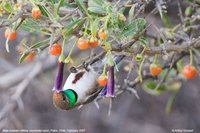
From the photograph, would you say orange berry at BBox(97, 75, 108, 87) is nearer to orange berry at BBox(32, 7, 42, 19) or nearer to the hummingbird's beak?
the hummingbird's beak

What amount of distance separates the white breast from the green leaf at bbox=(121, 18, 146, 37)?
0.55ft

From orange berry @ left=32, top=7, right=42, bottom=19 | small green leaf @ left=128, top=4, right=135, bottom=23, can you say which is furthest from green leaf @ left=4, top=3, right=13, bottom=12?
small green leaf @ left=128, top=4, right=135, bottom=23

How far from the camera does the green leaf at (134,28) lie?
4.13ft

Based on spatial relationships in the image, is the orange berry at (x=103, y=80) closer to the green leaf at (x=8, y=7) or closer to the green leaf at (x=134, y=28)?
the green leaf at (x=134, y=28)

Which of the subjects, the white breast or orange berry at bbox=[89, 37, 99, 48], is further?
the white breast

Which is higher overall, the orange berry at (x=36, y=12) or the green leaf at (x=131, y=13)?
the orange berry at (x=36, y=12)

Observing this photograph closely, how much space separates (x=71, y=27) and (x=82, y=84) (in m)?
0.21

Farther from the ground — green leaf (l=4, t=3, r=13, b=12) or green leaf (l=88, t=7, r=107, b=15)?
green leaf (l=4, t=3, r=13, b=12)

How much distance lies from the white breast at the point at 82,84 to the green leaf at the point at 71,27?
19 centimetres

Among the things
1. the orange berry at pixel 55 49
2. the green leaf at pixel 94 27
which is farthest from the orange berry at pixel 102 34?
the orange berry at pixel 55 49

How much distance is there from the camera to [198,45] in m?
1.35

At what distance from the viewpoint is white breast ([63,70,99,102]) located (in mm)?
1310

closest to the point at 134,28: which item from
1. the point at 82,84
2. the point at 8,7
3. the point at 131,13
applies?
the point at 131,13

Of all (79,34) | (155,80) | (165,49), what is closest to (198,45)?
(165,49)
